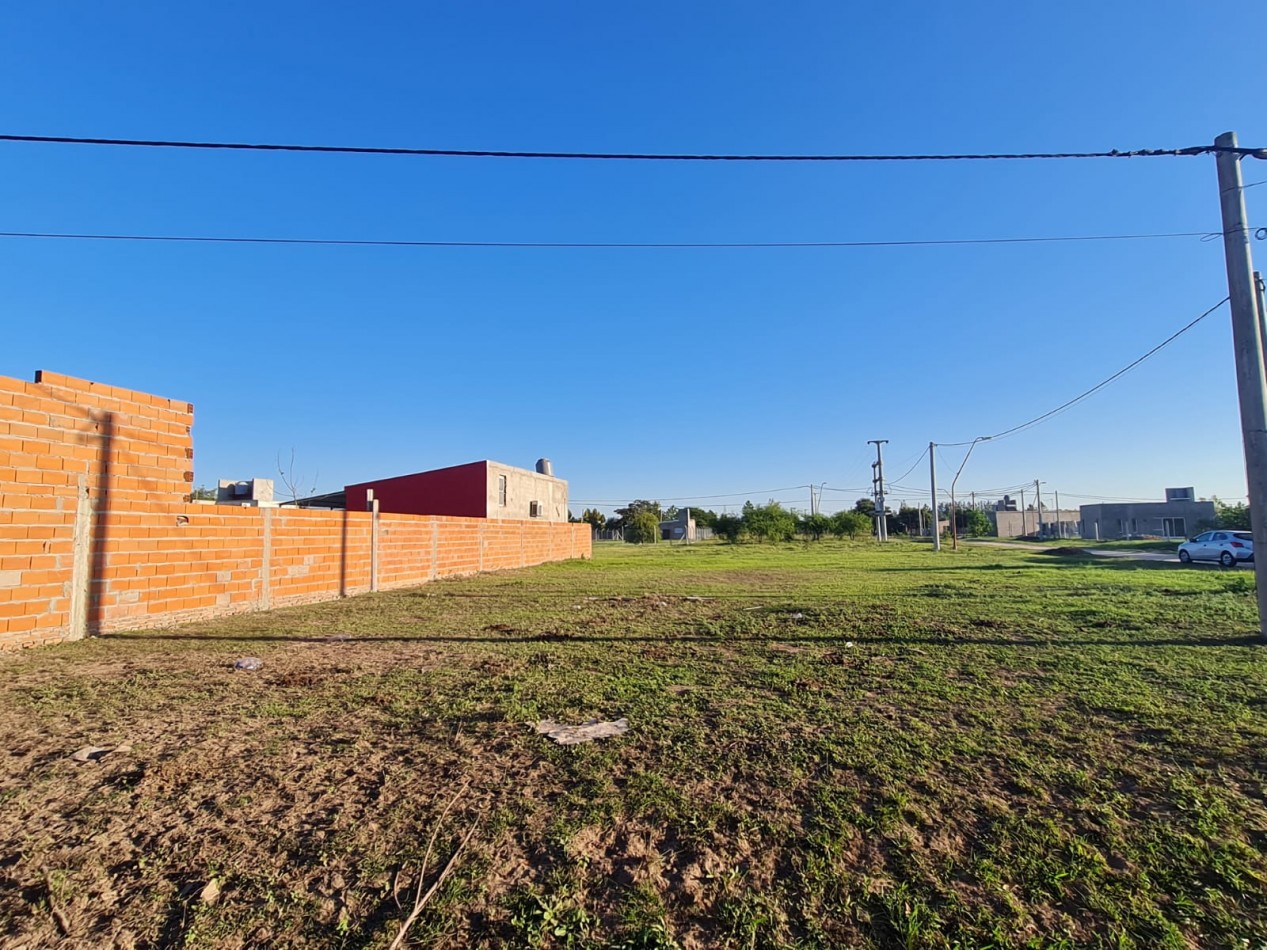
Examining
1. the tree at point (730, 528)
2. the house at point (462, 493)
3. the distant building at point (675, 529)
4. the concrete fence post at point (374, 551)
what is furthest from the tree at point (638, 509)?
the concrete fence post at point (374, 551)

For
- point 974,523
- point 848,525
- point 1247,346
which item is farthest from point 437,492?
point 974,523

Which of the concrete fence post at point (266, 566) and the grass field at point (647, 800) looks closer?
the grass field at point (647, 800)

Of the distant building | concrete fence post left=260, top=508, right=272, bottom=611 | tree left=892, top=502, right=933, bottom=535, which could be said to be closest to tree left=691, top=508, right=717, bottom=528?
the distant building

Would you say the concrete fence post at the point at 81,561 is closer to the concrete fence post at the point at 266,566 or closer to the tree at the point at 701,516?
the concrete fence post at the point at 266,566

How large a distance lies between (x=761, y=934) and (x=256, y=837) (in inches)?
80.2

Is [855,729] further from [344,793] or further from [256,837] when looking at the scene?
[256,837]

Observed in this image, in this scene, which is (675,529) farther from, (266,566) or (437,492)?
(266,566)

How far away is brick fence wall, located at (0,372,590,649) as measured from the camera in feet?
19.8

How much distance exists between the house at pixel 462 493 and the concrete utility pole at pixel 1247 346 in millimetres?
24894

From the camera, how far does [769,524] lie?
165 ft

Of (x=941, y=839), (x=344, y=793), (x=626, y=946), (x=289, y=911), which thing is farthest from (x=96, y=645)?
(x=941, y=839)

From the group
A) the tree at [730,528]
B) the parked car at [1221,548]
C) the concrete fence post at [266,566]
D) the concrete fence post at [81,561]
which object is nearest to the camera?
the concrete fence post at [81,561]

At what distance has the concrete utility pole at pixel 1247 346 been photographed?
6223 mm

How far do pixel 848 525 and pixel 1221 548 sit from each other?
127ft
